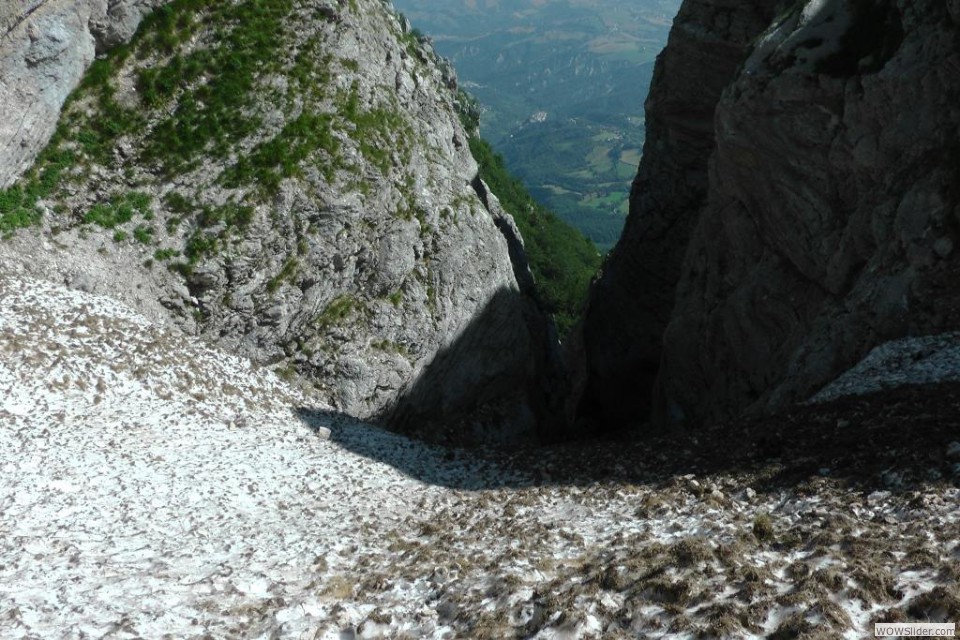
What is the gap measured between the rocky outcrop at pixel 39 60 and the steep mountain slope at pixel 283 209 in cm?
16

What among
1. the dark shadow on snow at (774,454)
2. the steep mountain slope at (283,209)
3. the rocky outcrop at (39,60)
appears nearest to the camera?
the dark shadow on snow at (774,454)

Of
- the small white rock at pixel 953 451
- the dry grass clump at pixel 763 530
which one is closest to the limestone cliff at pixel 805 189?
the small white rock at pixel 953 451

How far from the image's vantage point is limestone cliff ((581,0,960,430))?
20797mm

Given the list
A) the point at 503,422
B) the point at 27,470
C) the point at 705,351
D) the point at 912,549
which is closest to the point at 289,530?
the point at 27,470

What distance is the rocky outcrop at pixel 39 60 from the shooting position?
2586 cm

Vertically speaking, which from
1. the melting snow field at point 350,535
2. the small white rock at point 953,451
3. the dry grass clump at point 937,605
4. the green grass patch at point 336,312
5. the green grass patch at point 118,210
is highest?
the green grass patch at point 118,210

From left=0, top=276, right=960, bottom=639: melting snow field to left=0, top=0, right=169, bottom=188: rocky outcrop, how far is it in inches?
266

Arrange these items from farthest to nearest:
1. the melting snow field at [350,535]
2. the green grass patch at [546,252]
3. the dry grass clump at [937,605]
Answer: the green grass patch at [546,252] < the melting snow field at [350,535] < the dry grass clump at [937,605]

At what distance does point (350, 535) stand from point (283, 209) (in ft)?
55.6

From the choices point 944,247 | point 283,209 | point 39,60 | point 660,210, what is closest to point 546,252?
point 660,210

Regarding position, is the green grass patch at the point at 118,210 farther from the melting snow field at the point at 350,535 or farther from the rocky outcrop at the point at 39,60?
the melting snow field at the point at 350,535

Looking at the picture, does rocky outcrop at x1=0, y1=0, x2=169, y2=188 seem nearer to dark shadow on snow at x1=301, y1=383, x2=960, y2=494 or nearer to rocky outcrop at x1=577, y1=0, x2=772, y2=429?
dark shadow on snow at x1=301, y1=383, x2=960, y2=494

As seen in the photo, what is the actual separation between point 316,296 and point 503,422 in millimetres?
11118

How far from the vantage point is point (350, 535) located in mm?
14461
